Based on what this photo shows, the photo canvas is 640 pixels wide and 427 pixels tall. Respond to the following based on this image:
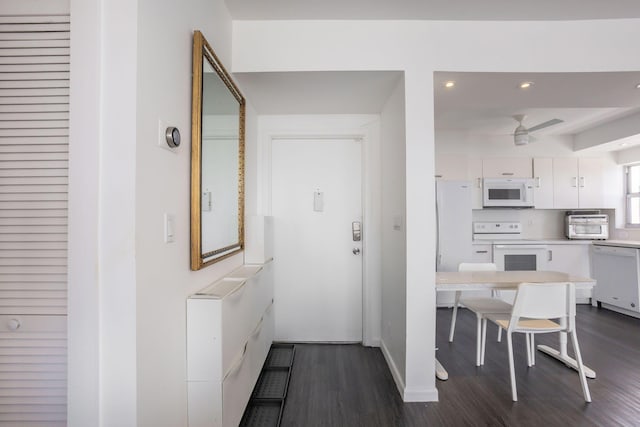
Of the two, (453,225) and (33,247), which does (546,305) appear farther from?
(33,247)

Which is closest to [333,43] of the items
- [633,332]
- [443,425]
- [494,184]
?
[443,425]

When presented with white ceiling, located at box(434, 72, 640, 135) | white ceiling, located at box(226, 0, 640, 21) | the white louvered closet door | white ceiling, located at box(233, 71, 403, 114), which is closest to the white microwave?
white ceiling, located at box(434, 72, 640, 135)

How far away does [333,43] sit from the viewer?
1.95 m

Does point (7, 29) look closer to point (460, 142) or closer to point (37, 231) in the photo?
point (37, 231)

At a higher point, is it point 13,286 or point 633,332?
point 13,286

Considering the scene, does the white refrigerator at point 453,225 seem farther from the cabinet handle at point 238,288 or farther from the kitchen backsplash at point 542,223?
the cabinet handle at point 238,288

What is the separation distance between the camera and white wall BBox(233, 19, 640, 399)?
190cm

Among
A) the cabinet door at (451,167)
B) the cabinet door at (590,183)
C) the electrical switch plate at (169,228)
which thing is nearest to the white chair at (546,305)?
the electrical switch plate at (169,228)

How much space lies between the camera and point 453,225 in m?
3.74

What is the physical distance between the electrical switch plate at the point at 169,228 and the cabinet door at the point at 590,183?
537 cm

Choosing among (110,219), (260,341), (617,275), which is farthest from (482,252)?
(110,219)

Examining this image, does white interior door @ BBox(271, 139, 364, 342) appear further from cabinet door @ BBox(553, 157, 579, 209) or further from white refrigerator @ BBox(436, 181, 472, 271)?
cabinet door @ BBox(553, 157, 579, 209)

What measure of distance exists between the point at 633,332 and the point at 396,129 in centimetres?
356

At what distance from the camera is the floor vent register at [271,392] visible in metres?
1.73
